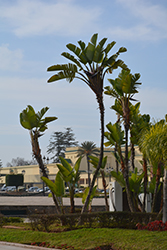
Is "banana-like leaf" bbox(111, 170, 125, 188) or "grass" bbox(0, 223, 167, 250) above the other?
"banana-like leaf" bbox(111, 170, 125, 188)

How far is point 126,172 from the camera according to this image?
1512 cm

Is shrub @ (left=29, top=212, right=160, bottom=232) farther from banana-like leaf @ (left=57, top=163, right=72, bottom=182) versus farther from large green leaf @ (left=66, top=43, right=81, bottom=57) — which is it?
large green leaf @ (left=66, top=43, right=81, bottom=57)

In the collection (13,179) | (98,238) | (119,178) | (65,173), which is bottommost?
(13,179)

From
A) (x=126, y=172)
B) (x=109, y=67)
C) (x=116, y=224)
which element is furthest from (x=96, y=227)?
(x=109, y=67)

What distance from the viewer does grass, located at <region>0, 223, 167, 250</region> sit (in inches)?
388

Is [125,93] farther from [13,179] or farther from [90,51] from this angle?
[13,179]

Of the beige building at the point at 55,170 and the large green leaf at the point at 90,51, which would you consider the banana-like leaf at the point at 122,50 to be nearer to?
the large green leaf at the point at 90,51

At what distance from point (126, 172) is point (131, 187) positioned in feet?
3.58

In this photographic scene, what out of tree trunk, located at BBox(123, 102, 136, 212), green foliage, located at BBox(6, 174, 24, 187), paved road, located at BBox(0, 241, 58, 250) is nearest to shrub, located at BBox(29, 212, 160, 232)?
tree trunk, located at BBox(123, 102, 136, 212)

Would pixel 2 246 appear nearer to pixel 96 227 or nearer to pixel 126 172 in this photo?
pixel 96 227

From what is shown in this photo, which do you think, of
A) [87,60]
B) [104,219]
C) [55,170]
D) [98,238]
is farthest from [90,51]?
[55,170]

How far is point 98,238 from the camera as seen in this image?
1105cm

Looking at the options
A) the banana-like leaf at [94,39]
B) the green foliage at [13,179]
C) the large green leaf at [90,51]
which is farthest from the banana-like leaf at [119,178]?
the green foliage at [13,179]

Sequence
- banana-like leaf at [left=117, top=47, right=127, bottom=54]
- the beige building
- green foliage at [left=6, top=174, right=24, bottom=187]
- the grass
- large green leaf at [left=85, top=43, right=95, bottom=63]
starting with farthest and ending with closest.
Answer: the beige building → green foliage at [left=6, top=174, right=24, bottom=187] → banana-like leaf at [left=117, top=47, right=127, bottom=54] → large green leaf at [left=85, top=43, right=95, bottom=63] → the grass
